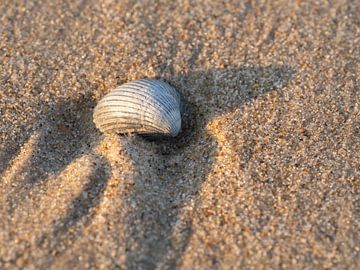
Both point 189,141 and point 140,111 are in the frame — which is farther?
point 189,141

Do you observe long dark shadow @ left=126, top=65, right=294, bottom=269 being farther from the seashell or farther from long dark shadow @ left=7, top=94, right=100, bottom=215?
long dark shadow @ left=7, top=94, right=100, bottom=215

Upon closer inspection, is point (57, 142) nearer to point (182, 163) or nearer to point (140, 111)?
point (140, 111)

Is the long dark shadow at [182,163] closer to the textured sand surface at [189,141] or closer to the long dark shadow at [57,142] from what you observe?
the textured sand surface at [189,141]

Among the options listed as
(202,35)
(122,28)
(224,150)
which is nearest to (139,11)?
(122,28)

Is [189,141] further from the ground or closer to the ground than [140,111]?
closer to the ground

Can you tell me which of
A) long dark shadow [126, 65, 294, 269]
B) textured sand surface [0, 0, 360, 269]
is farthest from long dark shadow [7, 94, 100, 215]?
long dark shadow [126, 65, 294, 269]

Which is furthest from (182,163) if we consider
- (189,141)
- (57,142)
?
(57,142)
